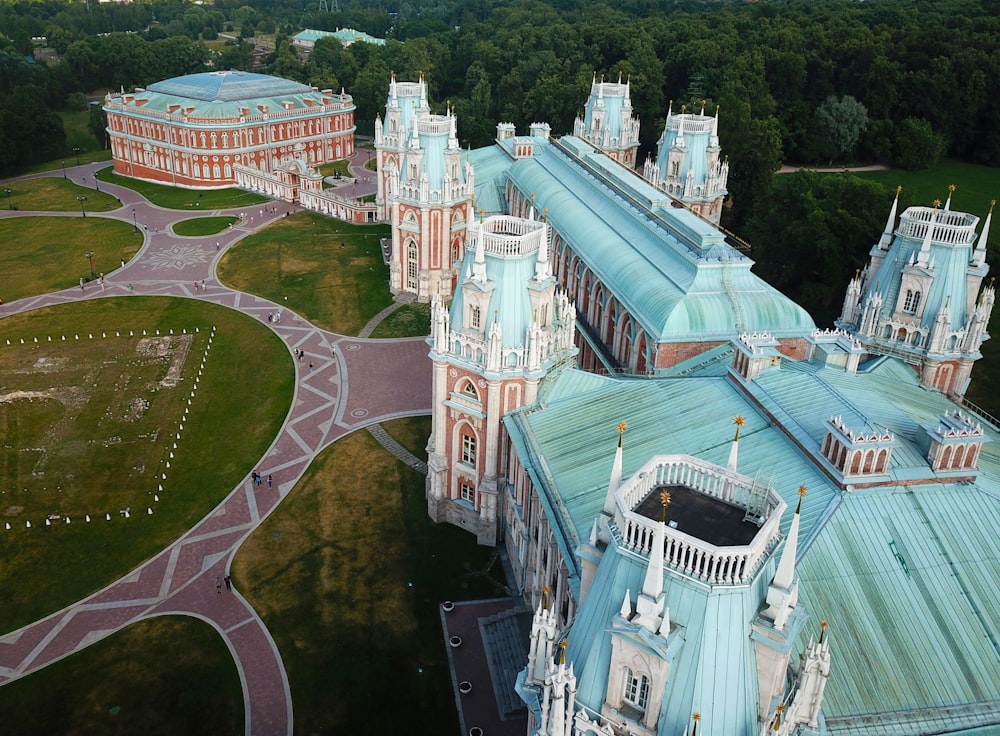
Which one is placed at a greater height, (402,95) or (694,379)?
(402,95)

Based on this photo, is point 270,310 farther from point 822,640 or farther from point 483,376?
point 822,640

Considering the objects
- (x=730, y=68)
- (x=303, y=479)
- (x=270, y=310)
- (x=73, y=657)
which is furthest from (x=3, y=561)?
(x=730, y=68)

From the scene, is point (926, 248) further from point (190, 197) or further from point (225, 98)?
point (225, 98)

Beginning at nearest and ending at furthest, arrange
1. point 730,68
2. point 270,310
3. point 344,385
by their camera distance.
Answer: point 344,385
point 270,310
point 730,68

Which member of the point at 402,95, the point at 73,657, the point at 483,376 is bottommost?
the point at 73,657

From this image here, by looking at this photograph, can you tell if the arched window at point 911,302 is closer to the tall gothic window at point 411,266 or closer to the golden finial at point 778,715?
the golden finial at point 778,715
